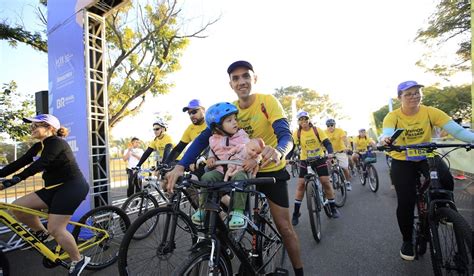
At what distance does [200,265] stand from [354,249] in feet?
9.98

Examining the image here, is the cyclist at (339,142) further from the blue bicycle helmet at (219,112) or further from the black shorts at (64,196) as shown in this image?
the black shorts at (64,196)

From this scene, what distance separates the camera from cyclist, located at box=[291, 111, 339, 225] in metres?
5.68

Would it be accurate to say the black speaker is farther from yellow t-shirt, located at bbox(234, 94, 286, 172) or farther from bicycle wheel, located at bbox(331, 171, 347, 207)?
bicycle wheel, located at bbox(331, 171, 347, 207)

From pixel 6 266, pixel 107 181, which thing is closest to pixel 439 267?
pixel 6 266

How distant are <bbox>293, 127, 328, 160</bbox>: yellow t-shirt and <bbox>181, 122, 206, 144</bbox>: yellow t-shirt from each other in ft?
7.13

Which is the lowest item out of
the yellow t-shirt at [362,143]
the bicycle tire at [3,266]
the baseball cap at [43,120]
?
the bicycle tire at [3,266]

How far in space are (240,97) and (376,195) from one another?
674 cm

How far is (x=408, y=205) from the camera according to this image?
3.34 meters

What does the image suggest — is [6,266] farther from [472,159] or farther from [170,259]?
[472,159]

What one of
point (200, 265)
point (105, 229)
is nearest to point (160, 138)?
point (105, 229)

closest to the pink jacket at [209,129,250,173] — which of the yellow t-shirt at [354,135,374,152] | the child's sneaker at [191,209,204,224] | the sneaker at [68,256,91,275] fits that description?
the child's sneaker at [191,209,204,224]

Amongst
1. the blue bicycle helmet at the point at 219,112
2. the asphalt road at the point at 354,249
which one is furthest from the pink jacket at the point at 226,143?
the asphalt road at the point at 354,249

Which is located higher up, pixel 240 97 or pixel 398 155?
pixel 240 97

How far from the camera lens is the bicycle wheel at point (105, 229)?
3.91m
